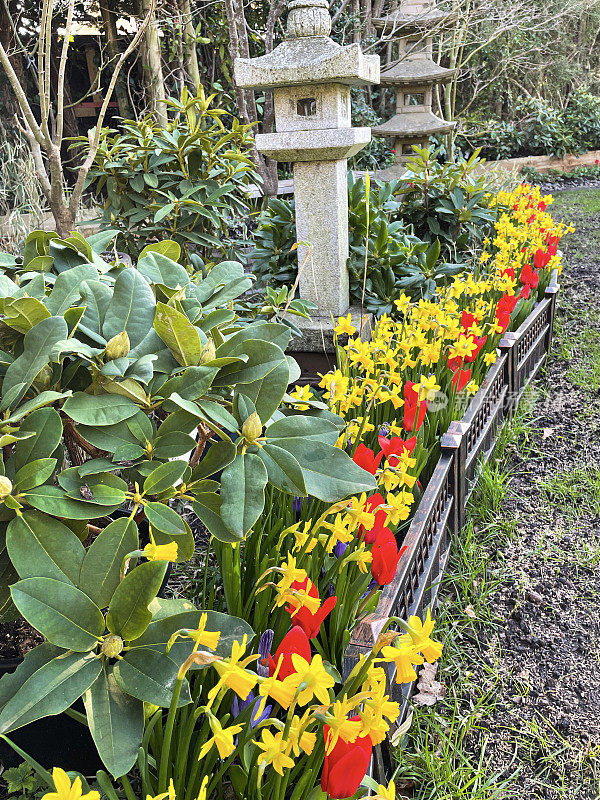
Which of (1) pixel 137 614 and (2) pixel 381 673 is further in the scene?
(2) pixel 381 673

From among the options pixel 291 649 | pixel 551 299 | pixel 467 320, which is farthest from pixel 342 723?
pixel 551 299

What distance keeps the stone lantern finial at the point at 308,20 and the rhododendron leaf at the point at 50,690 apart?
2.78 m

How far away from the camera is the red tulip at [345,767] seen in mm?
773

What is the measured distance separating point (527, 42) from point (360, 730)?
44.7 ft

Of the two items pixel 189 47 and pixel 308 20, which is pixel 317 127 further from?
pixel 189 47

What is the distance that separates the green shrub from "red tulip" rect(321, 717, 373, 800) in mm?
2235

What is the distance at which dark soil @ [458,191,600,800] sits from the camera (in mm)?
1446

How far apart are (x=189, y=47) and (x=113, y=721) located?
6563 mm

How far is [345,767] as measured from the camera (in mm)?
781

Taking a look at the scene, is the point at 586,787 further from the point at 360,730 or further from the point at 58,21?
the point at 58,21

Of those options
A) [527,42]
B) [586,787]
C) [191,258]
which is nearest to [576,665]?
[586,787]

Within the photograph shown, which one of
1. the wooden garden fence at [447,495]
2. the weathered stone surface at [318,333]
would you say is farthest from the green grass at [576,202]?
the weathered stone surface at [318,333]

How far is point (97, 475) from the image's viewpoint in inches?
32.7

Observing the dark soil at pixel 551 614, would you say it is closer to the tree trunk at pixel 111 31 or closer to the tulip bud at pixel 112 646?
the tulip bud at pixel 112 646
